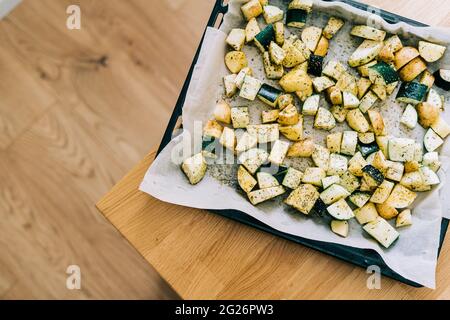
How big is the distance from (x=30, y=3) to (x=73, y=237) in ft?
3.93

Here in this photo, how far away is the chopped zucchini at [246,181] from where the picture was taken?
1.39 metres

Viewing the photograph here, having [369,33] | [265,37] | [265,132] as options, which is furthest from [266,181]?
[369,33]

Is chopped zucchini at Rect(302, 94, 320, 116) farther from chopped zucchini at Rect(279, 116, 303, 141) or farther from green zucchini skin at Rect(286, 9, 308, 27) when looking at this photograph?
green zucchini skin at Rect(286, 9, 308, 27)

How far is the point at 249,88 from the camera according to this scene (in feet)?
4.74

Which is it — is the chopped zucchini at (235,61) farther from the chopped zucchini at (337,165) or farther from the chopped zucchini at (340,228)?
the chopped zucchini at (340,228)

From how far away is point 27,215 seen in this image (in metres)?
2.15

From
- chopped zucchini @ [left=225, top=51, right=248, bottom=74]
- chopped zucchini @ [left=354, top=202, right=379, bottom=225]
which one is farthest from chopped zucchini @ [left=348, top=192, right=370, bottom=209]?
chopped zucchini @ [left=225, top=51, right=248, bottom=74]

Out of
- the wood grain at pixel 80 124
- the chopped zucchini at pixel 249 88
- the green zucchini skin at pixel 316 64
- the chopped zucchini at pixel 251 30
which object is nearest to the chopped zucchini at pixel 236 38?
the chopped zucchini at pixel 251 30

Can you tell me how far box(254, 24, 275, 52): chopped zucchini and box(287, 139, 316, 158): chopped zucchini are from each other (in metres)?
0.34

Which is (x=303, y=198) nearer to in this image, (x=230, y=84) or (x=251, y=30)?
(x=230, y=84)

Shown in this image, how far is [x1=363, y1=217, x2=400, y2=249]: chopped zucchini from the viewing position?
1327 mm

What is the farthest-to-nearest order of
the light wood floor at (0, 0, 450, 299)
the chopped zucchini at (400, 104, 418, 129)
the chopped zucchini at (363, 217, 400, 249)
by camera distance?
the light wood floor at (0, 0, 450, 299) < the chopped zucchini at (400, 104, 418, 129) < the chopped zucchini at (363, 217, 400, 249)

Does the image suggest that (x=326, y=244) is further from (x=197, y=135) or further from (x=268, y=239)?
(x=197, y=135)

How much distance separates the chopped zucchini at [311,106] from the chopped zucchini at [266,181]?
0.24 meters
